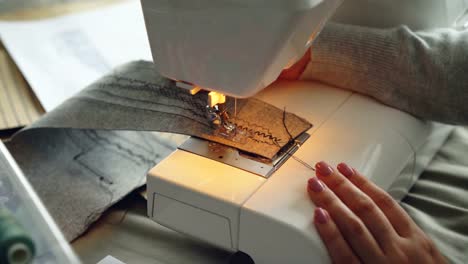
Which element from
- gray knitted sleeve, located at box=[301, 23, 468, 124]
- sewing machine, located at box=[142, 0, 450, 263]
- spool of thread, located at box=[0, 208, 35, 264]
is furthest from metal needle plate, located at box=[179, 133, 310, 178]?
spool of thread, located at box=[0, 208, 35, 264]

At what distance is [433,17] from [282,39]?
0.42m

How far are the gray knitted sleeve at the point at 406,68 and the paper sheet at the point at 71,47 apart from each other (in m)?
0.48

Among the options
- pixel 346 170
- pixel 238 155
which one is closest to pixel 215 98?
pixel 238 155

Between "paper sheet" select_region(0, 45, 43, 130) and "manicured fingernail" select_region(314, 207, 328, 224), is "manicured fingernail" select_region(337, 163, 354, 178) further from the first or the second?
"paper sheet" select_region(0, 45, 43, 130)

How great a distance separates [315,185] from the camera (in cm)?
64

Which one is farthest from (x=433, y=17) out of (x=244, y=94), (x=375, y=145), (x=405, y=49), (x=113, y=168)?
(x=113, y=168)

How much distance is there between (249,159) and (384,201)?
17cm

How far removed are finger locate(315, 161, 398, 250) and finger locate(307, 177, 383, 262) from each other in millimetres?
15

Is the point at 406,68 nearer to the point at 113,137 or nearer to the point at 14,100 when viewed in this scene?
the point at 113,137

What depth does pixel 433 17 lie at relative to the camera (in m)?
0.87

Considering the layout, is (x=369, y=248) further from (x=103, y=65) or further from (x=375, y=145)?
(x=103, y=65)

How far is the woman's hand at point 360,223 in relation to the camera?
614 millimetres

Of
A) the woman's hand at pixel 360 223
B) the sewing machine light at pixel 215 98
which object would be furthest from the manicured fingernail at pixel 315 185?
the sewing machine light at pixel 215 98

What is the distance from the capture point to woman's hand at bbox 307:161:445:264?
61 cm
